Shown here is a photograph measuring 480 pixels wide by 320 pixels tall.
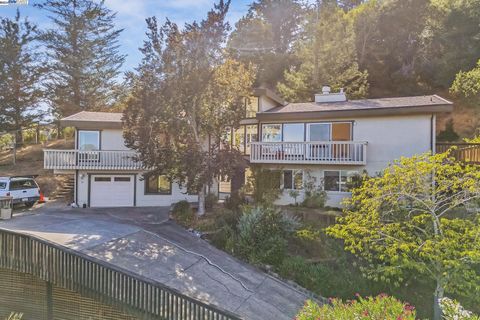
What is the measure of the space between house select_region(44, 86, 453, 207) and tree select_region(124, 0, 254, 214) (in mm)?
2211

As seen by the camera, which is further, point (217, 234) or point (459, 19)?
point (459, 19)

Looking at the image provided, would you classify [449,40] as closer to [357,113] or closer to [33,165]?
[357,113]

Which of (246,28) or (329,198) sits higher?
(246,28)

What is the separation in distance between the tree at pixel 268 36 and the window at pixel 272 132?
1764 centimetres

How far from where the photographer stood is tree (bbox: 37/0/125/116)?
96.6ft

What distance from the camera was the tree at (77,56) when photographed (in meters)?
29.4

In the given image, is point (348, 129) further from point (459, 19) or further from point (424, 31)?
point (424, 31)

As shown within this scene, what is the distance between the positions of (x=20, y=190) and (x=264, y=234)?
43.9 ft

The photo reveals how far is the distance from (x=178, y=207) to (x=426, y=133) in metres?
12.5

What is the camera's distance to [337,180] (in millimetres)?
16766

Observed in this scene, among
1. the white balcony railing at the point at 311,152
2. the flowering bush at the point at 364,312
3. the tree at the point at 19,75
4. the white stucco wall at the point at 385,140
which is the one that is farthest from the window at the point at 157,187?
the tree at the point at 19,75

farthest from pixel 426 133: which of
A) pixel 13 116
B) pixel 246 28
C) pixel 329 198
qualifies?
pixel 13 116

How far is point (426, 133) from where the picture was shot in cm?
1512

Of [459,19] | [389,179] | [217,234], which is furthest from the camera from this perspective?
[459,19]
